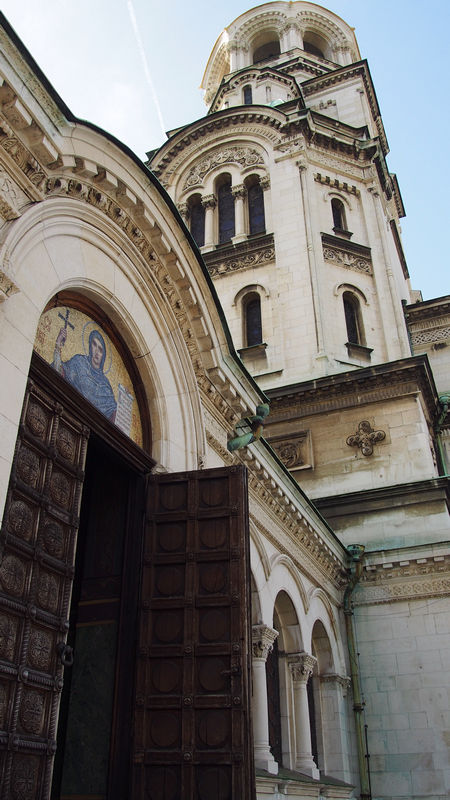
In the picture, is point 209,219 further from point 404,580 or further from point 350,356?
point 404,580

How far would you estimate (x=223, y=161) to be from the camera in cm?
2725

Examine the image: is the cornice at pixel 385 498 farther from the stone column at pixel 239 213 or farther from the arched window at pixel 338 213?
the arched window at pixel 338 213

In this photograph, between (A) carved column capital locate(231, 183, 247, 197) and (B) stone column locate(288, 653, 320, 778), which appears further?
(A) carved column capital locate(231, 183, 247, 197)

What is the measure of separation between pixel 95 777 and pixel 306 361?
15.3 m

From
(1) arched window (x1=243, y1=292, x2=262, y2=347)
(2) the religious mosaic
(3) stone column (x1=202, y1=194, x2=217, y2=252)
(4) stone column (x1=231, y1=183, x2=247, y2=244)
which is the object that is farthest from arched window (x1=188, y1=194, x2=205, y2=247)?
(2) the religious mosaic

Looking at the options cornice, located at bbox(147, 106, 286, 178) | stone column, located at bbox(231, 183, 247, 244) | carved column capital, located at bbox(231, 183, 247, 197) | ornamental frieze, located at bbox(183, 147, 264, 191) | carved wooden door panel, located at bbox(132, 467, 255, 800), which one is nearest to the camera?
carved wooden door panel, located at bbox(132, 467, 255, 800)

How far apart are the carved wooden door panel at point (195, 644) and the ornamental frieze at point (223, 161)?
808 inches

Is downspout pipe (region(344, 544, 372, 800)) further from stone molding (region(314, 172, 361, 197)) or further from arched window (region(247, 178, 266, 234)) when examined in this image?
stone molding (region(314, 172, 361, 197))

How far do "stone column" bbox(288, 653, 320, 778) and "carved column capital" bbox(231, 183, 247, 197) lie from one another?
1763 centimetres

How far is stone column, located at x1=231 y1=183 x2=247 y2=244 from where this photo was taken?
82.3 feet

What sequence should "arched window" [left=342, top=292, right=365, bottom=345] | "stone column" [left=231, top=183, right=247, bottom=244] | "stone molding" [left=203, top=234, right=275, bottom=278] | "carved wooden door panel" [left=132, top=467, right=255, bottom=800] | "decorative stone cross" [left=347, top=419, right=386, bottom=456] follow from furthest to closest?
"stone column" [left=231, top=183, right=247, bottom=244]
"stone molding" [left=203, top=234, right=275, bottom=278]
"arched window" [left=342, top=292, right=365, bottom=345]
"decorative stone cross" [left=347, top=419, right=386, bottom=456]
"carved wooden door panel" [left=132, top=467, right=255, bottom=800]

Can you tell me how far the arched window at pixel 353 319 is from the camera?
23.1m

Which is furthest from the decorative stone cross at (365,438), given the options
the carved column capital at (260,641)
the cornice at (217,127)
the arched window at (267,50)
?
the arched window at (267,50)

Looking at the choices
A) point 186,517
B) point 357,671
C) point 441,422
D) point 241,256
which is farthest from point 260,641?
point 241,256
